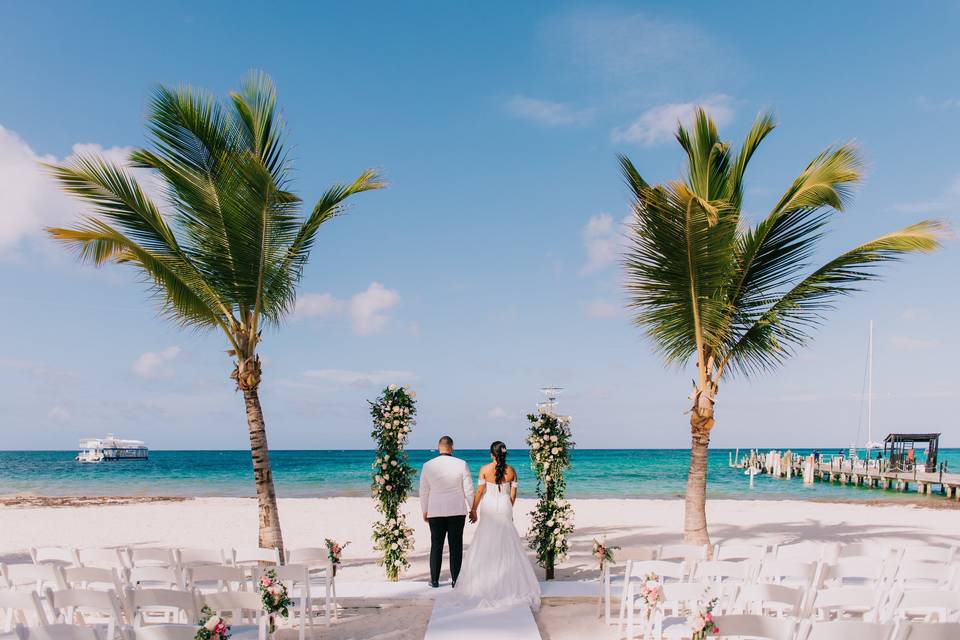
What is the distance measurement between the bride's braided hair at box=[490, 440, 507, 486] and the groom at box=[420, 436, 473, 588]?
1.27 ft

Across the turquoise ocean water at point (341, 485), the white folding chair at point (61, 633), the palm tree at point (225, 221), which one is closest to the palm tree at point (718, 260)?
the palm tree at point (225, 221)

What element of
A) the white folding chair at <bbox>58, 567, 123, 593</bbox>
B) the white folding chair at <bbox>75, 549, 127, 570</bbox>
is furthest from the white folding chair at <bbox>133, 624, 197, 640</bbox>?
the white folding chair at <bbox>75, 549, 127, 570</bbox>

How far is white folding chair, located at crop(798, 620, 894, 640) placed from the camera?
13.2 feet

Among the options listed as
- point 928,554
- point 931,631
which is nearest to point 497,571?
point 928,554

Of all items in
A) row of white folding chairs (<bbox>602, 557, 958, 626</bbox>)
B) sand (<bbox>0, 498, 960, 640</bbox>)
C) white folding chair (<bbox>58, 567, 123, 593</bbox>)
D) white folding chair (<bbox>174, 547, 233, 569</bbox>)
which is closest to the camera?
white folding chair (<bbox>58, 567, 123, 593</bbox>)

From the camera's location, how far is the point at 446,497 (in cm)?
866

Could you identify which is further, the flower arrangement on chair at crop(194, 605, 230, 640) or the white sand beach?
the white sand beach

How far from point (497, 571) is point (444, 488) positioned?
A: 1.13m

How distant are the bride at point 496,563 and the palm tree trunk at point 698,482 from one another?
270 centimetres

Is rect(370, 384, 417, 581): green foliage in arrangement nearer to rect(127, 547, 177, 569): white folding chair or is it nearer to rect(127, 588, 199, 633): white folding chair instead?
rect(127, 547, 177, 569): white folding chair

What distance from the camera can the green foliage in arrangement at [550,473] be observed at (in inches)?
368

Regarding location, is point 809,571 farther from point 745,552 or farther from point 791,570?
point 745,552

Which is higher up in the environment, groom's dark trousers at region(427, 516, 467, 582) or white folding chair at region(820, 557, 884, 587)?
white folding chair at region(820, 557, 884, 587)

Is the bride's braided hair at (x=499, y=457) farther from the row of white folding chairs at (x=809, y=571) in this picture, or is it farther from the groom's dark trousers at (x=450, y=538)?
the row of white folding chairs at (x=809, y=571)
